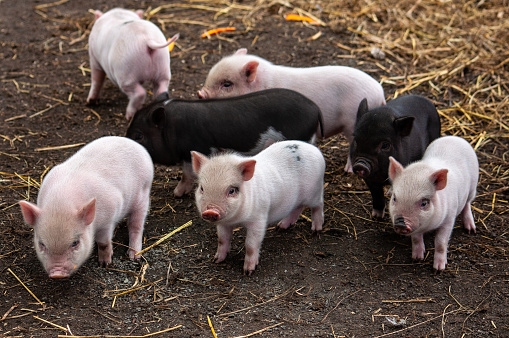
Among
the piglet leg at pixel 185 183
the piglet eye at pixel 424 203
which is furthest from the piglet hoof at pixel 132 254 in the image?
the piglet eye at pixel 424 203

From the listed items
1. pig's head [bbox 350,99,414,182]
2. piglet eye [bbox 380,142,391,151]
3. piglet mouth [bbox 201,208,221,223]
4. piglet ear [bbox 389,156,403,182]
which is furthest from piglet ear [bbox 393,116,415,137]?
piglet mouth [bbox 201,208,221,223]

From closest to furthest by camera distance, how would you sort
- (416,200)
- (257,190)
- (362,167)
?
(416,200) < (257,190) < (362,167)

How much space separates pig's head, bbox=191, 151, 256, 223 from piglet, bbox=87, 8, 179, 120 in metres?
2.50

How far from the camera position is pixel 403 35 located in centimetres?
930

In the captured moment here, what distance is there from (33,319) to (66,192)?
0.92 metres

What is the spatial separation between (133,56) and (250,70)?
143 cm

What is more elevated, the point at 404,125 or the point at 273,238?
the point at 404,125

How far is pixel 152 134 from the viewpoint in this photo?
5.80 m

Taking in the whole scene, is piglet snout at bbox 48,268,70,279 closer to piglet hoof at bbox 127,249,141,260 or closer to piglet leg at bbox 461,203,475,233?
piglet hoof at bbox 127,249,141,260

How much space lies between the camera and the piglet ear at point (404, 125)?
5251 mm

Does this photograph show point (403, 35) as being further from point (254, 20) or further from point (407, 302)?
point (407, 302)

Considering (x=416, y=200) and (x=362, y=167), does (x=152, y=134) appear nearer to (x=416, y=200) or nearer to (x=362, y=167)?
(x=362, y=167)

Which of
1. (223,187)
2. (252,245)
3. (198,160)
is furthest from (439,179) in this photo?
(198,160)

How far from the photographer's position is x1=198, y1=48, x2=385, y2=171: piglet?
247 inches
